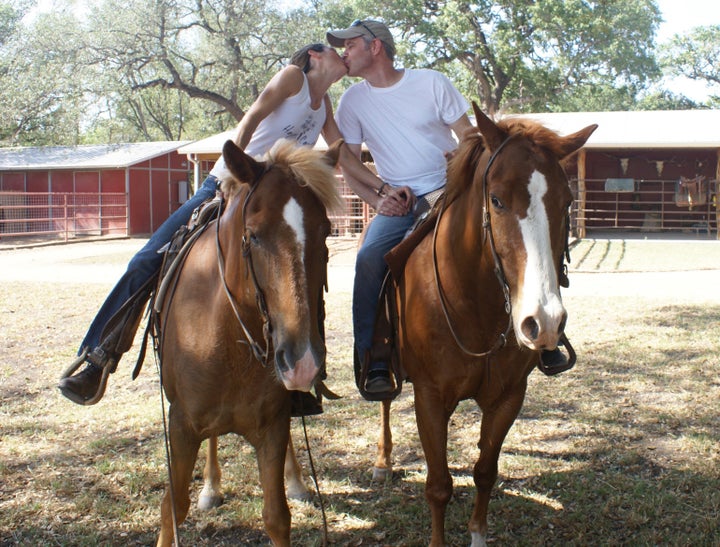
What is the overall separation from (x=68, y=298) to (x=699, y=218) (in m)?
23.6

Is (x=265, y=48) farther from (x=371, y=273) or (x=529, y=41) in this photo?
(x=371, y=273)

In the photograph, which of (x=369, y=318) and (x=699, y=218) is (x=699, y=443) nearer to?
(x=369, y=318)

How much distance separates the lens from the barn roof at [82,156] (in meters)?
28.9

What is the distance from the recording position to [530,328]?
2.61 metres

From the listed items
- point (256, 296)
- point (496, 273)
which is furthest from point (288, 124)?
point (496, 273)

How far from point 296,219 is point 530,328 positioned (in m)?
1.02

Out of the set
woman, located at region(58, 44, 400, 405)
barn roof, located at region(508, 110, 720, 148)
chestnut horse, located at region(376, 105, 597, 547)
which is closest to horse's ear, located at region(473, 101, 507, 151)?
chestnut horse, located at region(376, 105, 597, 547)

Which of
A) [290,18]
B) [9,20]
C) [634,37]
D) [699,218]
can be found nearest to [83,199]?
[290,18]

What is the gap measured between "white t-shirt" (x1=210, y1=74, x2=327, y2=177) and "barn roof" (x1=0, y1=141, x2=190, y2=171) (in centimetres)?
2619

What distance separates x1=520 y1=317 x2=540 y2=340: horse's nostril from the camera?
2588 mm

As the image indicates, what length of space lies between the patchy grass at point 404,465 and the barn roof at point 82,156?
23020 mm

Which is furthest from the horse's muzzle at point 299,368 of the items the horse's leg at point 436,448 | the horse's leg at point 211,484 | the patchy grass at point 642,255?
the patchy grass at point 642,255

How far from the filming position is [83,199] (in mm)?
30203

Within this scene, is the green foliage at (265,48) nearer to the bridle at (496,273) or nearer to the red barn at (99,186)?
the red barn at (99,186)
